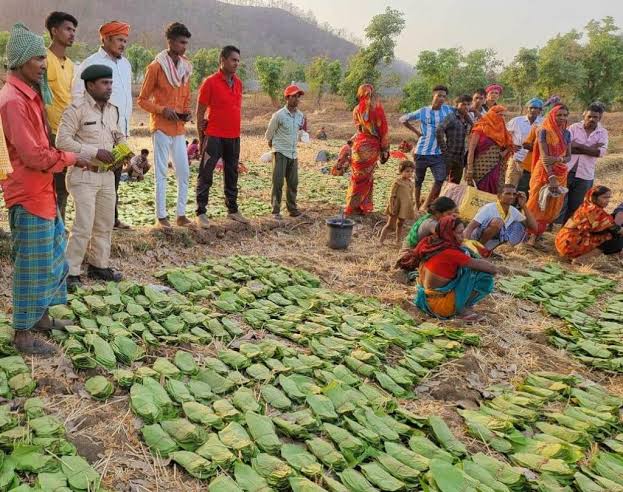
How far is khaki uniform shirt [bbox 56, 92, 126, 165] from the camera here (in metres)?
3.55

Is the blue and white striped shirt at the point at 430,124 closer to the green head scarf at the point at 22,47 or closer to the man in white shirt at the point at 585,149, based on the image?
the man in white shirt at the point at 585,149

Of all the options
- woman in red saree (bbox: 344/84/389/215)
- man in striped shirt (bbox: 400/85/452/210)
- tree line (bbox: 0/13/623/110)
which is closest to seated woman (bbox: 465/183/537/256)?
man in striped shirt (bbox: 400/85/452/210)

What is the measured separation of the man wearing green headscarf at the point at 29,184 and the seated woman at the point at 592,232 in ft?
18.3

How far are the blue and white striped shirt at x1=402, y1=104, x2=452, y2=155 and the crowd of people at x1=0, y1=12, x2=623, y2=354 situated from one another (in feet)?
0.07

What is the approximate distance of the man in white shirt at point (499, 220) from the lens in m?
5.73

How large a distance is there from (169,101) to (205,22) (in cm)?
10690

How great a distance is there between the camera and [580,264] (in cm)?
634

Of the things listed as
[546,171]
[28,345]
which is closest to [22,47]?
[28,345]

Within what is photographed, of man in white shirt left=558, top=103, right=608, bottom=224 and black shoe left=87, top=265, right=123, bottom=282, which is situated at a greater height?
man in white shirt left=558, top=103, right=608, bottom=224

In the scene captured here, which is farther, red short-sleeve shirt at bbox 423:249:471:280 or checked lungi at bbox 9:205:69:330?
red short-sleeve shirt at bbox 423:249:471:280

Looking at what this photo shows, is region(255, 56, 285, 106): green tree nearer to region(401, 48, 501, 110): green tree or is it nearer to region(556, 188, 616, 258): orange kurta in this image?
region(401, 48, 501, 110): green tree

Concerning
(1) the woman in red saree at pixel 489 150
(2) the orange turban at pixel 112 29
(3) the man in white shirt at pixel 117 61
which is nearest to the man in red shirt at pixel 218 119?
(3) the man in white shirt at pixel 117 61

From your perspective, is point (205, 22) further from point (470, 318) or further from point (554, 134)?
point (470, 318)

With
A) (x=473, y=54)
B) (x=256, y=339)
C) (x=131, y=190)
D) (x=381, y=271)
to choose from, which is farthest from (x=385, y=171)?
(x=473, y=54)
